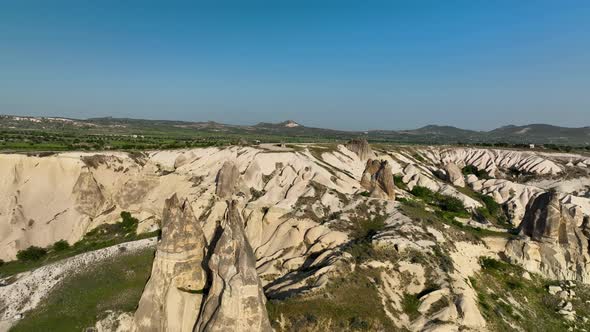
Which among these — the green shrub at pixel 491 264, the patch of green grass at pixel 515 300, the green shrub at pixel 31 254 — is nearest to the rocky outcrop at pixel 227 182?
the green shrub at pixel 31 254

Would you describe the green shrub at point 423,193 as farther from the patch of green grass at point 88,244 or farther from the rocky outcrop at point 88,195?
the rocky outcrop at point 88,195

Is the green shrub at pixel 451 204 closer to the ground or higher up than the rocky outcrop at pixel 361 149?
closer to the ground

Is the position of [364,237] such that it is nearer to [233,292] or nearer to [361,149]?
[233,292]

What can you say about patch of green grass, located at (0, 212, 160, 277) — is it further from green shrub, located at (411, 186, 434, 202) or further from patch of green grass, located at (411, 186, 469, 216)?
green shrub, located at (411, 186, 434, 202)

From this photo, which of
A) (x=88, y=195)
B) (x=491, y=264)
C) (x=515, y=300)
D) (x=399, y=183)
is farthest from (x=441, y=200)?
(x=88, y=195)

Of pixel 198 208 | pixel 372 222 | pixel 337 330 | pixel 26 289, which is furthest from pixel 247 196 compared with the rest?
pixel 337 330
